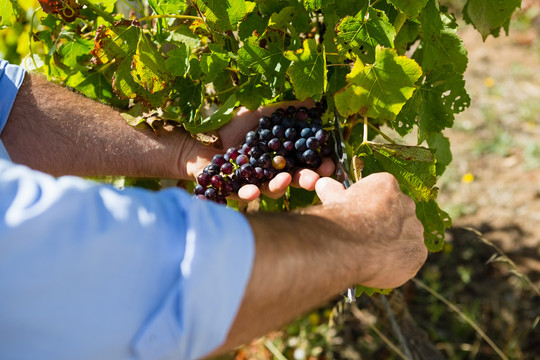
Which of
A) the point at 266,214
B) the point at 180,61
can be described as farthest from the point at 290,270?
the point at 180,61

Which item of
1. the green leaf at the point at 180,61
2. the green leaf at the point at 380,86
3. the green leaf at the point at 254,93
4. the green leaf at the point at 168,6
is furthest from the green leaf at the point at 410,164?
the green leaf at the point at 168,6

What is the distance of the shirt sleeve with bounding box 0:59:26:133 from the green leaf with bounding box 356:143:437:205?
46.1 inches

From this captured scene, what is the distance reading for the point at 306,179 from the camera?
5.04ft

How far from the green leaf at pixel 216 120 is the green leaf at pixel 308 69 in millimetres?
234

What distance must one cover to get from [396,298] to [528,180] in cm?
166

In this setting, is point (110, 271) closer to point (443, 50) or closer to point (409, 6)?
point (409, 6)

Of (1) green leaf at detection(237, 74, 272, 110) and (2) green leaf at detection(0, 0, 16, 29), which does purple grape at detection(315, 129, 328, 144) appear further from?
(2) green leaf at detection(0, 0, 16, 29)

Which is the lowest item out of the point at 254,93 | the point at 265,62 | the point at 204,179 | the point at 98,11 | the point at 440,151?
the point at 440,151

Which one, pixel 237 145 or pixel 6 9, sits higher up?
pixel 6 9

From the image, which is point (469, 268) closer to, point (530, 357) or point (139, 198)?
point (530, 357)

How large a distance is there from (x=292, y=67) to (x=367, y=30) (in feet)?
0.70

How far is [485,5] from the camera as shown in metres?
1.60

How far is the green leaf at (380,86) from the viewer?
4.53 ft

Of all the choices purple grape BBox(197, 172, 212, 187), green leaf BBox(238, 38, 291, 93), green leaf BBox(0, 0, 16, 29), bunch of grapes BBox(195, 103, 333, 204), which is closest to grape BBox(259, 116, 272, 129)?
bunch of grapes BBox(195, 103, 333, 204)
